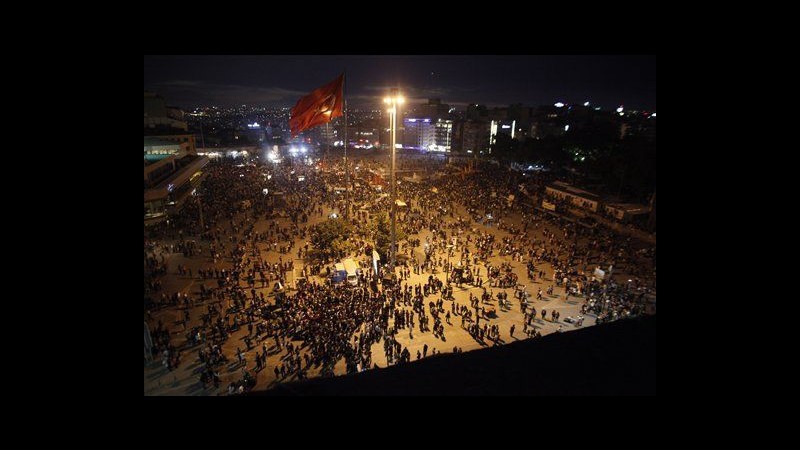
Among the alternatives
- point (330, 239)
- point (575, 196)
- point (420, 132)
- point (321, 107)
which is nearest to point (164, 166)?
point (330, 239)

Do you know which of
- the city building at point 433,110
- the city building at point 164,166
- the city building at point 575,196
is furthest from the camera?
the city building at point 433,110

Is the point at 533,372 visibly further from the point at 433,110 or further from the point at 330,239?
the point at 433,110

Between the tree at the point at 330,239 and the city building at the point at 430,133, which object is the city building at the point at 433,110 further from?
the tree at the point at 330,239

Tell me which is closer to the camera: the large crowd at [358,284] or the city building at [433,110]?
the large crowd at [358,284]

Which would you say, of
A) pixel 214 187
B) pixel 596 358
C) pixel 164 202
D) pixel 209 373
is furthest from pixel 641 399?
pixel 214 187

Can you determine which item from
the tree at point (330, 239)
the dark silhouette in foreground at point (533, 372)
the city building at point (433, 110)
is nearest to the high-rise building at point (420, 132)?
the city building at point (433, 110)

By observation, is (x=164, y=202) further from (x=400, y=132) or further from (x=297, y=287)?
(x=400, y=132)
